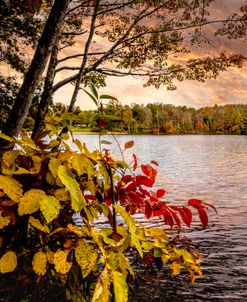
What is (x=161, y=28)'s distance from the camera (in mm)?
10492

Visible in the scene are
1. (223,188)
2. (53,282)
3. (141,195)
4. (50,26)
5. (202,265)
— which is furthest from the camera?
(223,188)

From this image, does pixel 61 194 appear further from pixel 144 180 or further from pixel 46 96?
pixel 46 96

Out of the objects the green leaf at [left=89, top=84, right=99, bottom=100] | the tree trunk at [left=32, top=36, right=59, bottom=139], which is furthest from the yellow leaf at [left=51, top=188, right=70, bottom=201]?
the tree trunk at [left=32, top=36, right=59, bottom=139]

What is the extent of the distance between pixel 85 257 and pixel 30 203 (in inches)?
17.2

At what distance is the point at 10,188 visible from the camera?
1631 millimetres

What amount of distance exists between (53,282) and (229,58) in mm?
8148

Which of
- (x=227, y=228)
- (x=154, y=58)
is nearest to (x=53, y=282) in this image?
(x=227, y=228)

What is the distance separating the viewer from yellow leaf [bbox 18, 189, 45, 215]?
151 centimetres

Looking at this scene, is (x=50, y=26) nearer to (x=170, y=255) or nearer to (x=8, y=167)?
(x=8, y=167)

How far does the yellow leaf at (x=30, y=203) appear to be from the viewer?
1507 millimetres

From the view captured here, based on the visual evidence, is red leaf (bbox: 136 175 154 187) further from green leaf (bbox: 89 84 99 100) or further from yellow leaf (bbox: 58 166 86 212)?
yellow leaf (bbox: 58 166 86 212)

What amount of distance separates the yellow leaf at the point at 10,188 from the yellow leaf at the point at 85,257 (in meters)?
0.41

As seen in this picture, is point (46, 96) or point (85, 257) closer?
point (85, 257)

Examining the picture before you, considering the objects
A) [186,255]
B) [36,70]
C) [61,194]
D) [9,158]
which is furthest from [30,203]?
[36,70]
